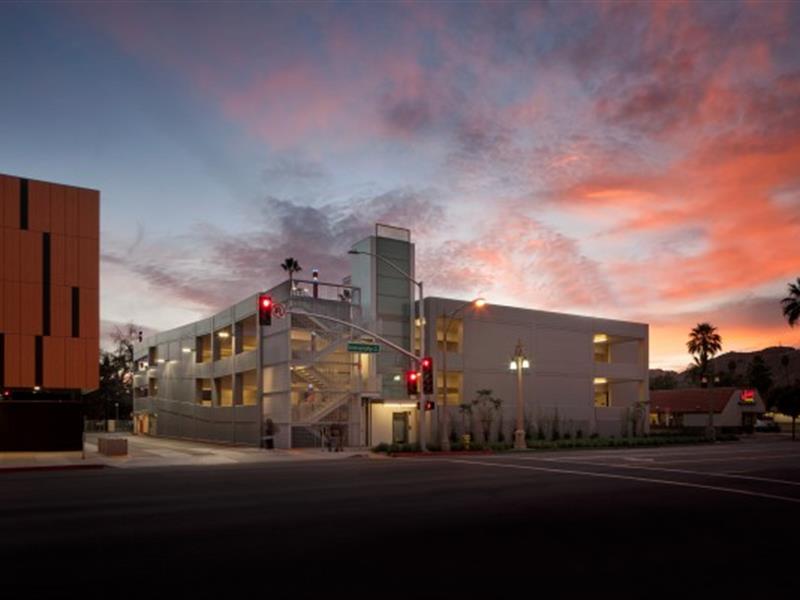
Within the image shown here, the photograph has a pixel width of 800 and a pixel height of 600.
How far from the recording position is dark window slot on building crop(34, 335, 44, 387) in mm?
36688

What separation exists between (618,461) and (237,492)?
19613mm

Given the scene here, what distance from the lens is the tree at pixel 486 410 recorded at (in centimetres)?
4999

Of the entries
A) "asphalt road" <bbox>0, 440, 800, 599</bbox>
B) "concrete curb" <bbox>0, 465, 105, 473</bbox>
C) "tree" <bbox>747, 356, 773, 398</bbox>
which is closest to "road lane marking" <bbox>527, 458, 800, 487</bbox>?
"asphalt road" <bbox>0, 440, 800, 599</bbox>

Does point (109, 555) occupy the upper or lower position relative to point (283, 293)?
lower

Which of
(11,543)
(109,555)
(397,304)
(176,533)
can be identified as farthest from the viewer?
(397,304)

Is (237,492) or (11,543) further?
(237,492)

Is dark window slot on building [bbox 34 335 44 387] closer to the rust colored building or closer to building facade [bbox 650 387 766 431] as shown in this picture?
the rust colored building

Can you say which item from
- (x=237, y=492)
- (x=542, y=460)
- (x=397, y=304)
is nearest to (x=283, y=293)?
(x=397, y=304)

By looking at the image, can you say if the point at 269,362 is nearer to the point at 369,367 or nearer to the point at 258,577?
the point at 369,367

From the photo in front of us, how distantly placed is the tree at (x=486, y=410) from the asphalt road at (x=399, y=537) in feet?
87.7

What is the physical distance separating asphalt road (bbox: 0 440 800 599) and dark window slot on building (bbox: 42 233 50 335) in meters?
15.7

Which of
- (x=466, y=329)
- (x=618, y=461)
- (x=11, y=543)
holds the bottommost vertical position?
(x=618, y=461)

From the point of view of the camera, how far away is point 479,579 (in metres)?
9.27

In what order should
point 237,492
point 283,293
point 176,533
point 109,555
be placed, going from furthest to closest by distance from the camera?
point 283,293
point 237,492
point 176,533
point 109,555
